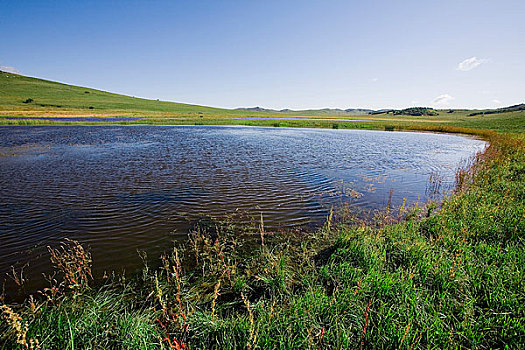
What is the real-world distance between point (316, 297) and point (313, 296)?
0.58 feet

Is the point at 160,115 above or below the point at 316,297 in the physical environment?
above

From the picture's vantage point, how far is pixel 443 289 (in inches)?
175

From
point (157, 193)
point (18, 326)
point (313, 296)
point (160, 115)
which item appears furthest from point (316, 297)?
point (160, 115)

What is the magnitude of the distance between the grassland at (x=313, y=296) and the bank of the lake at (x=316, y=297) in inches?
1.0

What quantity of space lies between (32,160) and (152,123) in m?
46.1

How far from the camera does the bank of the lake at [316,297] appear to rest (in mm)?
3371

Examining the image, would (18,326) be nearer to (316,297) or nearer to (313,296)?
(313,296)

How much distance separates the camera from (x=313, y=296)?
4191 millimetres

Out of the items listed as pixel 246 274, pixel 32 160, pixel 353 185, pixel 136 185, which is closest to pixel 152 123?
pixel 32 160

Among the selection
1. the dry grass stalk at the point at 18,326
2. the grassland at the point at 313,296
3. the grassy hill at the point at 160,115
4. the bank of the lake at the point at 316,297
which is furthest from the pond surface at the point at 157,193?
the grassy hill at the point at 160,115

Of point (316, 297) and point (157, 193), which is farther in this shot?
point (157, 193)

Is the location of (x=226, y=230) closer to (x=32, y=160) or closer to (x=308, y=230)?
(x=308, y=230)

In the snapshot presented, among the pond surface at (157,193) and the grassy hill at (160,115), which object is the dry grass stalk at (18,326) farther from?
the grassy hill at (160,115)

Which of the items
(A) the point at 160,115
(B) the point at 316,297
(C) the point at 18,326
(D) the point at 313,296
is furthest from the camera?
(A) the point at 160,115
